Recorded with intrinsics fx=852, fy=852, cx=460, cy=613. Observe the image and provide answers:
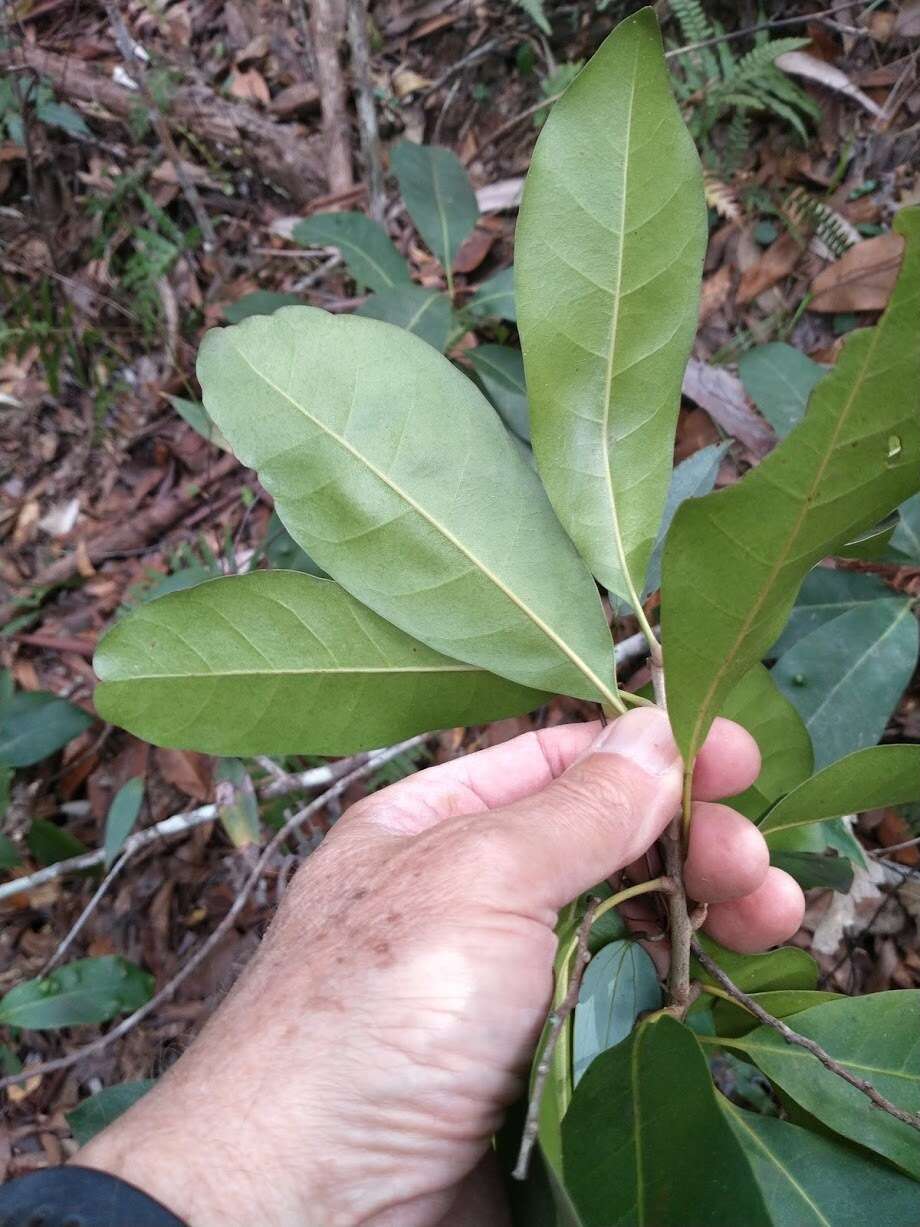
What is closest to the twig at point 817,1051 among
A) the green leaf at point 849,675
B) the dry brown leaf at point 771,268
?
the green leaf at point 849,675

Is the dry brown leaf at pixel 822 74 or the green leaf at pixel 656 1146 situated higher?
the dry brown leaf at pixel 822 74

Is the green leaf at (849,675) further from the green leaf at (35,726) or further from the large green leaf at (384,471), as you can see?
the green leaf at (35,726)

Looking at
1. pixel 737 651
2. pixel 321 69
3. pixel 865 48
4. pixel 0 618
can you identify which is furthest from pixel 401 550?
pixel 0 618

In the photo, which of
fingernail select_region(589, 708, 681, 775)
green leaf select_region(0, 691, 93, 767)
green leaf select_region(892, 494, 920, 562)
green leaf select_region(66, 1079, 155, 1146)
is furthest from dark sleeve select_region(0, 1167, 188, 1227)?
green leaf select_region(0, 691, 93, 767)

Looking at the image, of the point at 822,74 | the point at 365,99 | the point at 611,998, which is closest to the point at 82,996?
the point at 611,998

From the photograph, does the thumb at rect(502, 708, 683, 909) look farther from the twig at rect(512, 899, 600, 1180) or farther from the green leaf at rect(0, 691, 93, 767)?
the green leaf at rect(0, 691, 93, 767)
